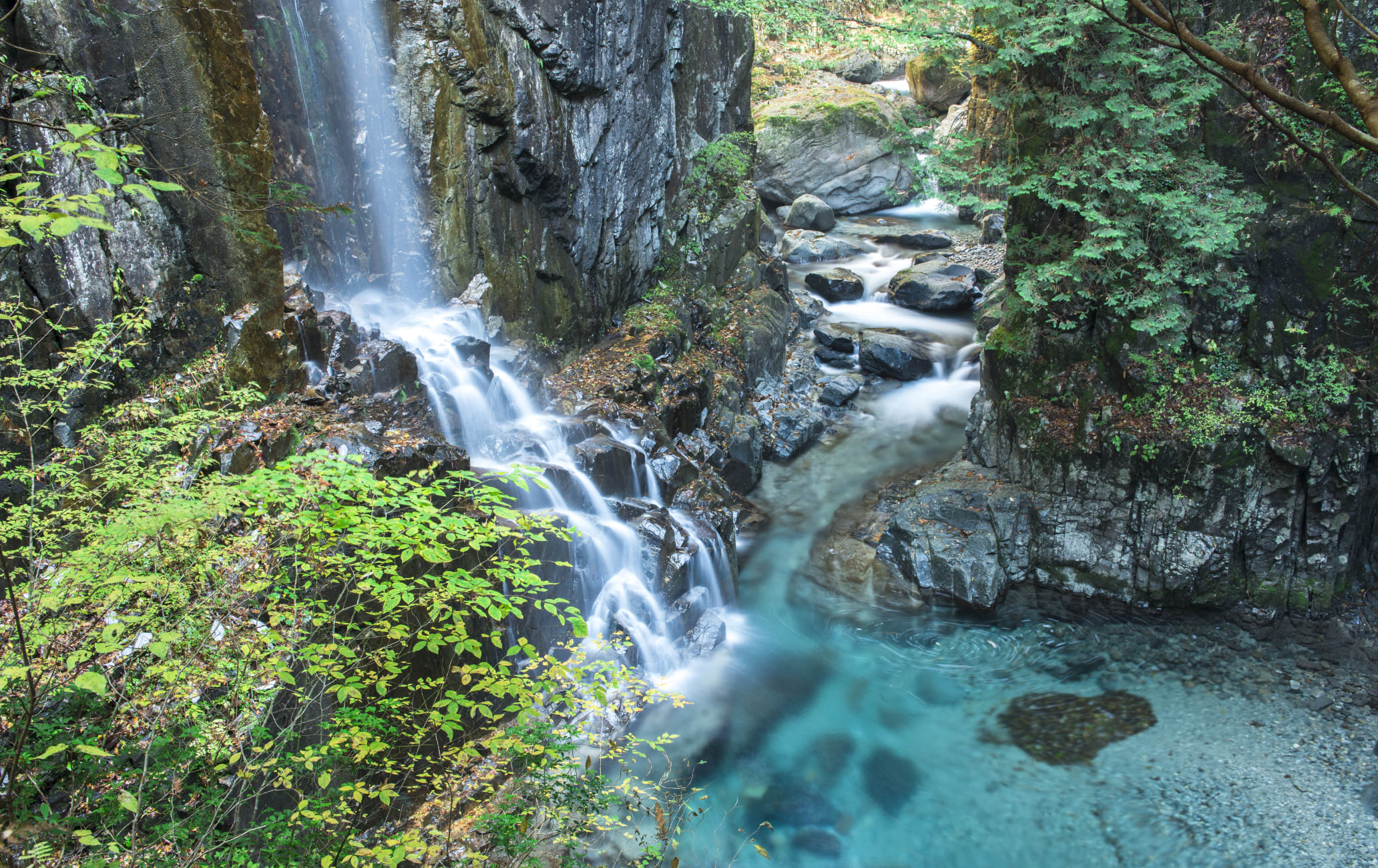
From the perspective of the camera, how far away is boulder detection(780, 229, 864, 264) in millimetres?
18734

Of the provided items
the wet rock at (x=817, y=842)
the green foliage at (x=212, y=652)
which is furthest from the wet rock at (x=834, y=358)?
the green foliage at (x=212, y=652)

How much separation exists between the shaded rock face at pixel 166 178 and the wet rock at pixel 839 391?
9.54m

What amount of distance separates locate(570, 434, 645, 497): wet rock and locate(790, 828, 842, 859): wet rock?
4420 mm

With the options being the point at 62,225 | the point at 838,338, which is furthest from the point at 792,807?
the point at 838,338

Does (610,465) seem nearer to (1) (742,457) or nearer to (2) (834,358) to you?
(1) (742,457)

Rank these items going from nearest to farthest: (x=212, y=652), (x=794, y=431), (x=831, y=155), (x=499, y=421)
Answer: (x=212, y=652), (x=499, y=421), (x=794, y=431), (x=831, y=155)

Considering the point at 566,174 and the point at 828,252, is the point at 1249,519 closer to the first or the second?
the point at 566,174

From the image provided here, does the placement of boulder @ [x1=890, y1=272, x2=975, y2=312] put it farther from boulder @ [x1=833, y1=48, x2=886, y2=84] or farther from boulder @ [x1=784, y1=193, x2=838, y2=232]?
boulder @ [x1=833, y1=48, x2=886, y2=84]

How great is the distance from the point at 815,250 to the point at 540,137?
10.1m

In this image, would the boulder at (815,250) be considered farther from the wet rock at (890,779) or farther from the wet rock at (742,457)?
the wet rock at (890,779)

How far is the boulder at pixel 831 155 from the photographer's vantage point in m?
21.0

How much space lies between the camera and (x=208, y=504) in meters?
3.87

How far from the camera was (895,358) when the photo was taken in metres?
14.2

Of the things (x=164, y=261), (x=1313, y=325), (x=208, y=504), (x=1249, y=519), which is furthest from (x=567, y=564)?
(x=1313, y=325)
